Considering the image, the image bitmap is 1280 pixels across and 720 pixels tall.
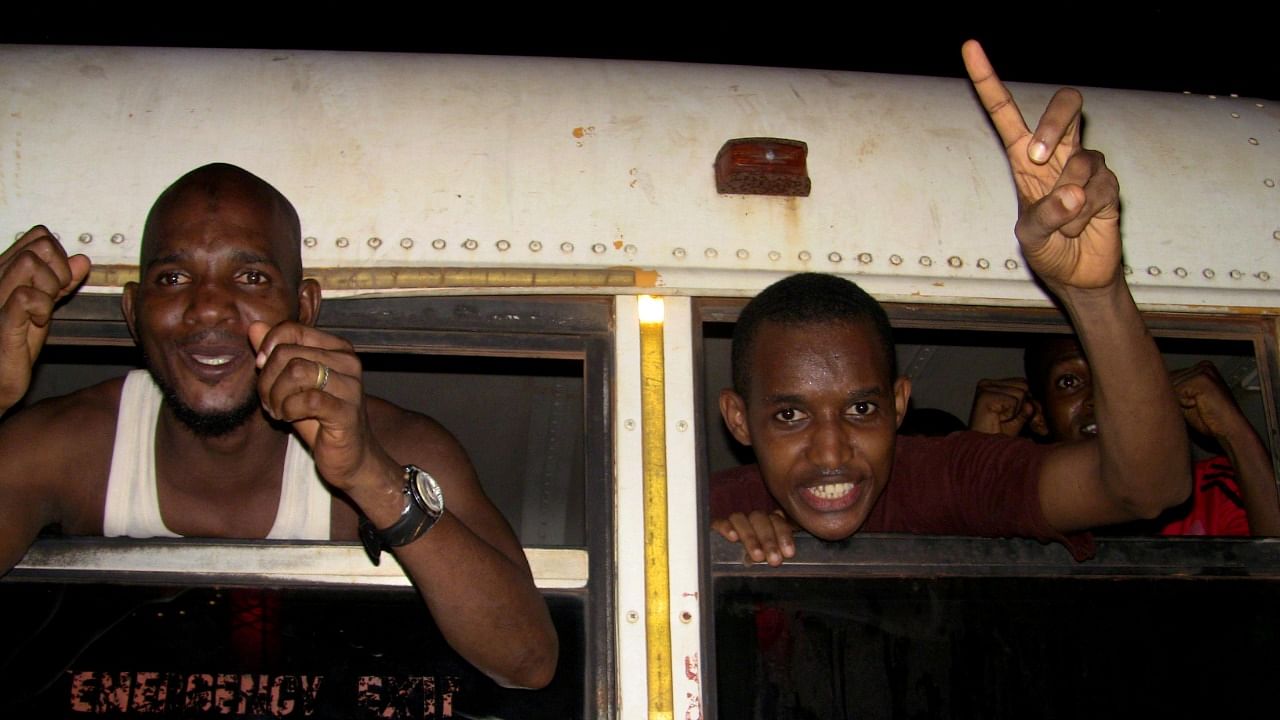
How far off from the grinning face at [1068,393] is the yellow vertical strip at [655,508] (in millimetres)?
1558

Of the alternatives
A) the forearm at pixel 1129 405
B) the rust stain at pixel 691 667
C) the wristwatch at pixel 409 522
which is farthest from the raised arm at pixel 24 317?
the forearm at pixel 1129 405

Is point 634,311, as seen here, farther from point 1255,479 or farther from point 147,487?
point 1255,479

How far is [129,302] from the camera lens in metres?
1.90

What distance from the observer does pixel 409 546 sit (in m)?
1.70

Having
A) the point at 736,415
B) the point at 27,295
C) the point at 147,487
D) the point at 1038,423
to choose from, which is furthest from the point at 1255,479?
the point at 27,295

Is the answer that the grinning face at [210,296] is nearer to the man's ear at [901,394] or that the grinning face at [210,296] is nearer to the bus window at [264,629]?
the bus window at [264,629]

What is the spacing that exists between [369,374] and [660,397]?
1.74 meters

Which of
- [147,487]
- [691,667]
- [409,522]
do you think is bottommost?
[691,667]

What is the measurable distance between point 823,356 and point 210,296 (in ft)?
3.60

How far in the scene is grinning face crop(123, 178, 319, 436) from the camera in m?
1.91

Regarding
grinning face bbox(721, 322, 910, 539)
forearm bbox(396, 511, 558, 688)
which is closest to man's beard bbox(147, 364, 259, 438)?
forearm bbox(396, 511, 558, 688)

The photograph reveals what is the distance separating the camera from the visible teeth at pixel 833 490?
77.9 inches

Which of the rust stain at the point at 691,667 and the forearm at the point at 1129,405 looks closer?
the rust stain at the point at 691,667

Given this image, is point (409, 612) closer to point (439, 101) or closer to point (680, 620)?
point (680, 620)
